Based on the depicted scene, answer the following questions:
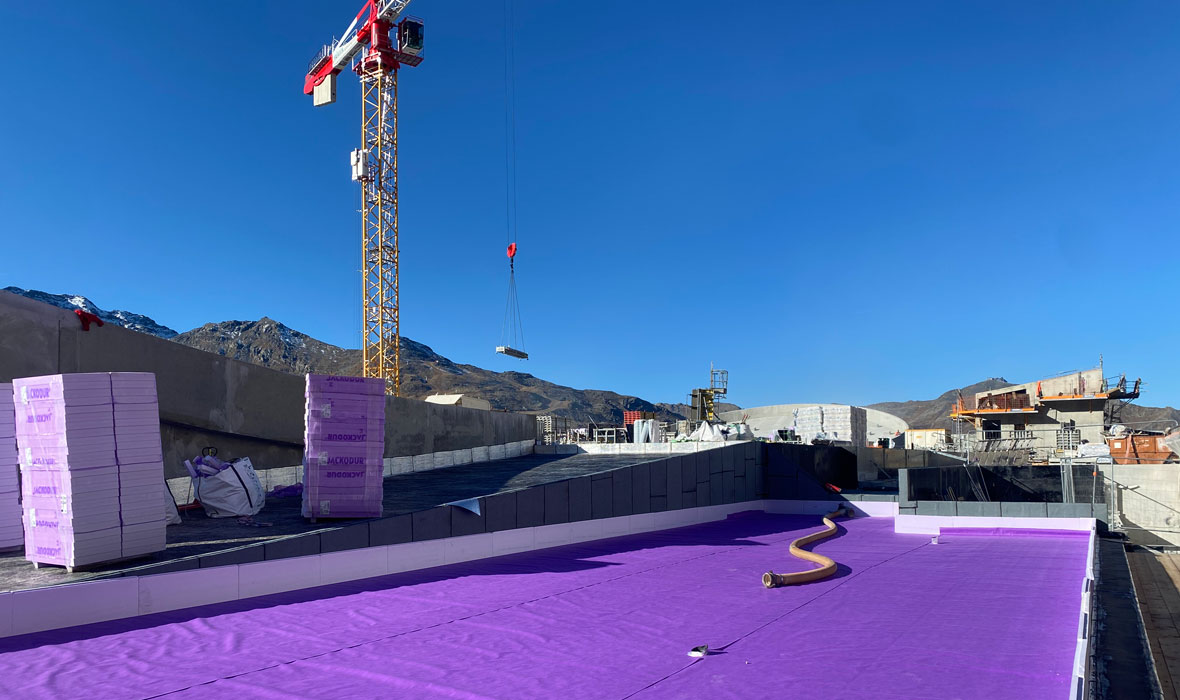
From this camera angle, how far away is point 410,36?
54.0 metres

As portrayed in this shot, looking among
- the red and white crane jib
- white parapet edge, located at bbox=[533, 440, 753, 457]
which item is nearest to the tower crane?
the red and white crane jib

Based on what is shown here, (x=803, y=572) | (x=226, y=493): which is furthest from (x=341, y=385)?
(x=803, y=572)

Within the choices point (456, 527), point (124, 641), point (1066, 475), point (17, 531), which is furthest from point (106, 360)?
point (1066, 475)

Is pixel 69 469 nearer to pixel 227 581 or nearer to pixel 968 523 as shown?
pixel 227 581

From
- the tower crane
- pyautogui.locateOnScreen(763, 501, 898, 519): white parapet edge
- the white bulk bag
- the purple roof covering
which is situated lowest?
pyautogui.locateOnScreen(763, 501, 898, 519): white parapet edge

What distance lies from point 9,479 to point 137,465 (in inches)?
108

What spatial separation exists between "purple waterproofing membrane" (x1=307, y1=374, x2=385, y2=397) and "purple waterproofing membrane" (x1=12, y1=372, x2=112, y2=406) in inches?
154

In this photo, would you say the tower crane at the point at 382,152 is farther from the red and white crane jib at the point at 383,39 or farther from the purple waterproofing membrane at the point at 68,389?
the purple waterproofing membrane at the point at 68,389

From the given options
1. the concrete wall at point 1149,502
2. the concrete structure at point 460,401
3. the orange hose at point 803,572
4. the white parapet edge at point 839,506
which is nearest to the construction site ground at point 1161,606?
the orange hose at point 803,572

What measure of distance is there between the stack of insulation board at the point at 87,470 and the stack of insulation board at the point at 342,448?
3135mm

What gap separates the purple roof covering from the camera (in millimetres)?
6305

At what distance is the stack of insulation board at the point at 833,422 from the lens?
54.2 meters

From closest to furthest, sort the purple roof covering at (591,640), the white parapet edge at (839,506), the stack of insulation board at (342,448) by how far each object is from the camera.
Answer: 1. the purple roof covering at (591,640)
2. the stack of insulation board at (342,448)
3. the white parapet edge at (839,506)

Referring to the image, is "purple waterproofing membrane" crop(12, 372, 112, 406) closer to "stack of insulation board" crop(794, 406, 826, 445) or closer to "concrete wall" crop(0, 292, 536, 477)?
"concrete wall" crop(0, 292, 536, 477)
